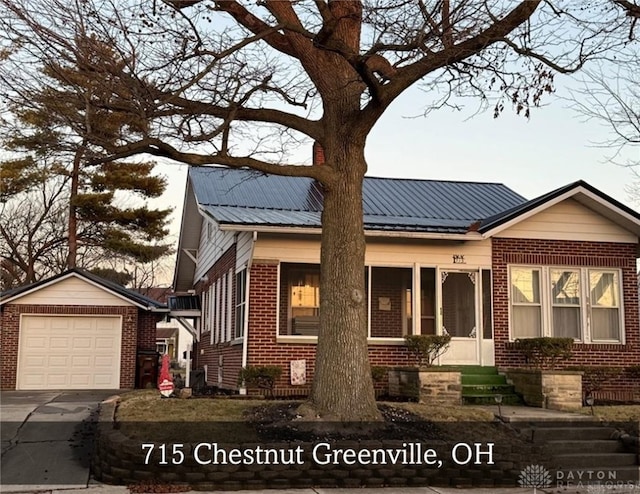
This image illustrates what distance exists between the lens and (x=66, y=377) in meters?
20.8

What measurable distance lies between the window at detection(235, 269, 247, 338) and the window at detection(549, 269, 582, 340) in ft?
21.8

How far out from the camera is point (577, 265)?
52.5 feet

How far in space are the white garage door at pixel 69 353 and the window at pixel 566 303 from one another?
478 inches

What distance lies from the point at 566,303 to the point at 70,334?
44.4 feet

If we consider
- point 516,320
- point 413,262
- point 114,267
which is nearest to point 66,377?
point 413,262

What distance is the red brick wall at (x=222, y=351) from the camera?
1653 cm

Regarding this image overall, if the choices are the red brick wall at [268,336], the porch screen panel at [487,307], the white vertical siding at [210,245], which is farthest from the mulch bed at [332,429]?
the white vertical siding at [210,245]

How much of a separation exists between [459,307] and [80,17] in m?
10.2

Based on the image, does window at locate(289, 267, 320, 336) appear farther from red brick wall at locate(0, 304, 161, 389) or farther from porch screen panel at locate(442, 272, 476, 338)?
red brick wall at locate(0, 304, 161, 389)

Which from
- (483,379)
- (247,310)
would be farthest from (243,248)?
(483,379)

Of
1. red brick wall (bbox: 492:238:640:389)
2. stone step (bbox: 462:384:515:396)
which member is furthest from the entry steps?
red brick wall (bbox: 492:238:640:389)

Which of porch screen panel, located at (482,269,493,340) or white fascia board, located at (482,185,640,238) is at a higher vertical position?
white fascia board, located at (482,185,640,238)

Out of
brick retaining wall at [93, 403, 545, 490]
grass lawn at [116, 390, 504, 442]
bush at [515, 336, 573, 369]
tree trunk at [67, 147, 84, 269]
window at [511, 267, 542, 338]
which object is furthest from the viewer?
tree trunk at [67, 147, 84, 269]

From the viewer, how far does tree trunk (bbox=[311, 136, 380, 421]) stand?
9805 millimetres
